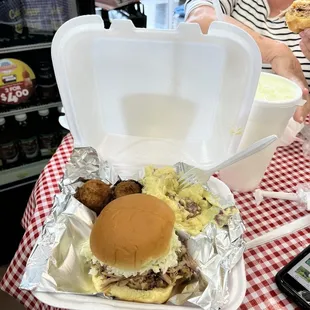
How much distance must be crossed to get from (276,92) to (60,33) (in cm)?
49

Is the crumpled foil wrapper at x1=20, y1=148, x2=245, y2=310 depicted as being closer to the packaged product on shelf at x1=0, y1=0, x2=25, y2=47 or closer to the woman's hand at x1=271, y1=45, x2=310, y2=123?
the woman's hand at x1=271, y1=45, x2=310, y2=123

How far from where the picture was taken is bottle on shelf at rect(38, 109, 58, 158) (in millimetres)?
1792

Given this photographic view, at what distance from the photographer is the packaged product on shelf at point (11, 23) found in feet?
4.73

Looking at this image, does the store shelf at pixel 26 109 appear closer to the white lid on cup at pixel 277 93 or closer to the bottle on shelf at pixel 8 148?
the bottle on shelf at pixel 8 148

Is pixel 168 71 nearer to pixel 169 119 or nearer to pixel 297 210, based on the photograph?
pixel 169 119

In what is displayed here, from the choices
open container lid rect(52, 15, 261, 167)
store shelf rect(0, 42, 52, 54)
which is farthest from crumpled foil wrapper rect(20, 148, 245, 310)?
store shelf rect(0, 42, 52, 54)

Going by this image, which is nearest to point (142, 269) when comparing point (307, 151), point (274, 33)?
point (307, 151)

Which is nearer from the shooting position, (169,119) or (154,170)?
(154,170)

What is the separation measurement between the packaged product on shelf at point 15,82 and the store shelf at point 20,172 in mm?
333

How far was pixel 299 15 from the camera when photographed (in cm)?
103

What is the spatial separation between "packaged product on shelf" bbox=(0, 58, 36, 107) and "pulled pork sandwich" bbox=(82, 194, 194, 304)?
46.1 inches

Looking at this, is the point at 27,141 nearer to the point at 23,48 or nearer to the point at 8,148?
the point at 8,148

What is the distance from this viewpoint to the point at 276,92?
2.66ft

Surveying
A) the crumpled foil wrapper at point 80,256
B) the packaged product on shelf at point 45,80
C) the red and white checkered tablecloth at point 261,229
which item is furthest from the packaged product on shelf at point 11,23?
the crumpled foil wrapper at point 80,256
